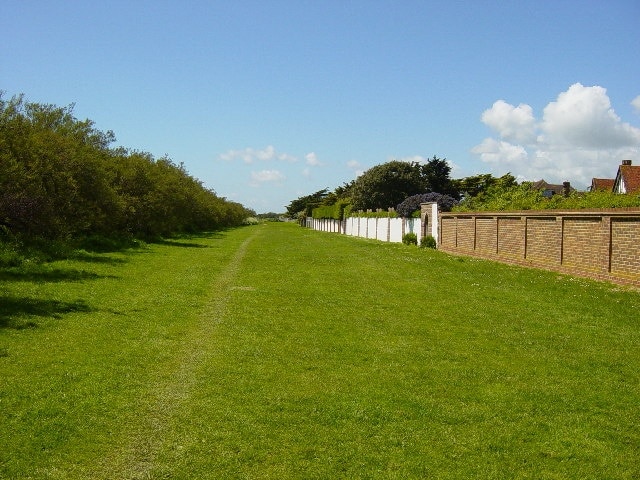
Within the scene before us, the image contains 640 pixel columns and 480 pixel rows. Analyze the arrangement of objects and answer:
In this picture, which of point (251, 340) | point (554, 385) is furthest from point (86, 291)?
point (554, 385)

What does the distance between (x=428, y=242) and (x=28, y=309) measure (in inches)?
1045

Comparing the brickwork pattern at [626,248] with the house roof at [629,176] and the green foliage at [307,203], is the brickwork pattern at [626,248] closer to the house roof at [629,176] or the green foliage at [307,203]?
the house roof at [629,176]

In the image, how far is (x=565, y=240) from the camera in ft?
60.7

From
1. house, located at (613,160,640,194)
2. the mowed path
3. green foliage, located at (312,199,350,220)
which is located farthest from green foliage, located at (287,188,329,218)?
the mowed path

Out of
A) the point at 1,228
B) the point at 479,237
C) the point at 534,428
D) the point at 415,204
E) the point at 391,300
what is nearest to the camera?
the point at 534,428

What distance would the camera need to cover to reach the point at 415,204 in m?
43.8

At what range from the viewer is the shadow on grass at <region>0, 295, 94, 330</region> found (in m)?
9.17

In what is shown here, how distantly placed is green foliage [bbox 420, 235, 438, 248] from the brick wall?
19.2 feet

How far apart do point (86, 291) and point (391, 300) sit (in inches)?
260

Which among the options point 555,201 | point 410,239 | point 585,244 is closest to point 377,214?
point 410,239

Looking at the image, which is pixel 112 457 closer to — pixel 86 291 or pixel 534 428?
pixel 534 428

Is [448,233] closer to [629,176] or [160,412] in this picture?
[629,176]

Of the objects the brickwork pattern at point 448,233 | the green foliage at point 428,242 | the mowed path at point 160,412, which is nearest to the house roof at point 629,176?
the green foliage at point 428,242

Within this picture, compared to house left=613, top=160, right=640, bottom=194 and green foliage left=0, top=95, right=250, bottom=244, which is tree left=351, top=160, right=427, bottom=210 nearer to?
house left=613, top=160, right=640, bottom=194
